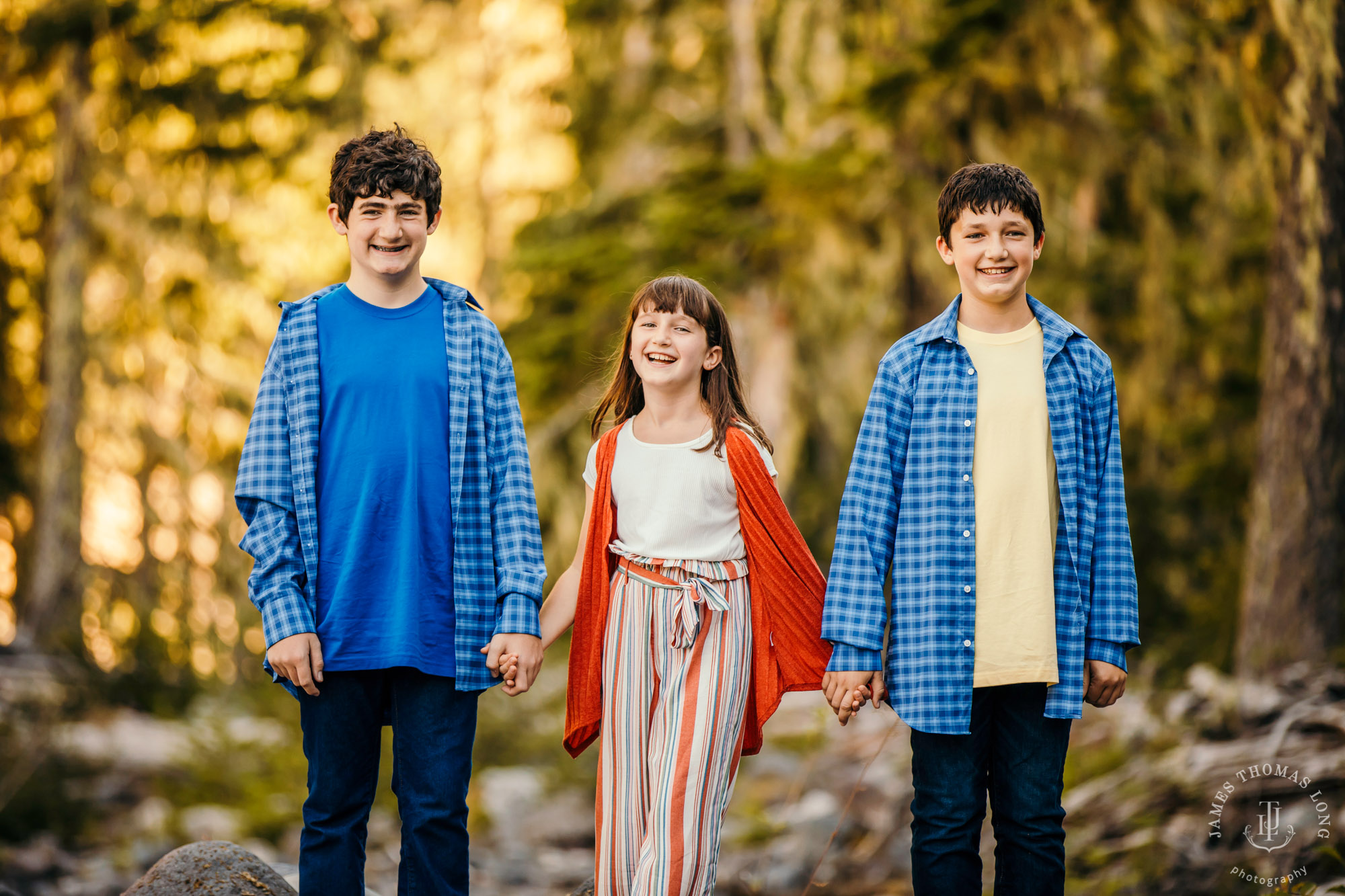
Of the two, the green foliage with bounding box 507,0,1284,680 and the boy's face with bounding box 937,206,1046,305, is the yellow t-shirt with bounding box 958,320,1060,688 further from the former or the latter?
the green foliage with bounding box 507,0,1284,680

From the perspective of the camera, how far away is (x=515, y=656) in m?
2.40

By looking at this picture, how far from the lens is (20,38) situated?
6828mm

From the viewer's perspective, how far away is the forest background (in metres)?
5.22

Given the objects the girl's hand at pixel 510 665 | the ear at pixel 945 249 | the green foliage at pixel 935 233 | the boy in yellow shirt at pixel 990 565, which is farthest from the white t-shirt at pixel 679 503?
the green foliage at pixel 935 233

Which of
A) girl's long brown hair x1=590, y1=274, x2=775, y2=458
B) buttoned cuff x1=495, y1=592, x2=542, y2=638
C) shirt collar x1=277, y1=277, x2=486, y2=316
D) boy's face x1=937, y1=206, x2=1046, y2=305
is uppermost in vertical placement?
boy's face x1=937, y1=206, x2=1046, y2=305

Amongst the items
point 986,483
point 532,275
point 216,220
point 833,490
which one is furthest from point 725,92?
point 986,483

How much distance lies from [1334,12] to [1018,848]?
3.68 meters

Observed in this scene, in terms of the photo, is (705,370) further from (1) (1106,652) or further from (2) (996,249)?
(1) (1106,652)

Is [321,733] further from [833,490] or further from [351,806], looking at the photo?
[833,490]

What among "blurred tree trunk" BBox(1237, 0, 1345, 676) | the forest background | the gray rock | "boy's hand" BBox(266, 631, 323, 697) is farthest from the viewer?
Answer: the forest background

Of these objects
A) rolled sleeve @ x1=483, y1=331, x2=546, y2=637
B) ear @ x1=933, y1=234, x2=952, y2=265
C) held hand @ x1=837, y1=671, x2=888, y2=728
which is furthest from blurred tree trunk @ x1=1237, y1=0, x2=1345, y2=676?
rolled sleeve @ x1=483, y1=331, x2=546, y2=637

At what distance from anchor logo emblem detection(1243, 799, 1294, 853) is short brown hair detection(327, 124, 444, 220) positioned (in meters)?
3.61

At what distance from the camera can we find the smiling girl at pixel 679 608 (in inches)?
97.0

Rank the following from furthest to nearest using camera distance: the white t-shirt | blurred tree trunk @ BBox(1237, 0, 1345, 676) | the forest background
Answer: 1. the forest background
2. blurred tree trunk @ BBox(1237, 0, 1345, 676)
3. the white t-shirt
